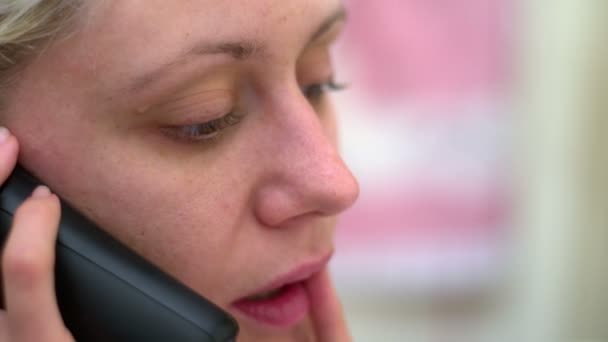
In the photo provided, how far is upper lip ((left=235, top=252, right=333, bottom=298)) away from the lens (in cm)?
75

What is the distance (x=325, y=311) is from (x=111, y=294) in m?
0.27

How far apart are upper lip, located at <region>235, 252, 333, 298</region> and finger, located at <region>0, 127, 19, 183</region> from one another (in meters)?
0.23

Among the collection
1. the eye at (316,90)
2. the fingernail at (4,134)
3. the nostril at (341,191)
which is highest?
the eye at (316,90)

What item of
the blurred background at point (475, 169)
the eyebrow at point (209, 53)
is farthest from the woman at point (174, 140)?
the blurred background at point (475, 169)

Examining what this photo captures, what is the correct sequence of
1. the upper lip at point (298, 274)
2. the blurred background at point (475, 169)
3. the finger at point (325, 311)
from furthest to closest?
the blurred background at point (475, 169) < the finger at point (325, 311) < the upper lip at point (298, 274)

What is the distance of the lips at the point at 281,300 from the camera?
2.50ft

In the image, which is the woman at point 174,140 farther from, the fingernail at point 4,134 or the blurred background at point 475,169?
the blurred background at point 475,169

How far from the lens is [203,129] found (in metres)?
0.71

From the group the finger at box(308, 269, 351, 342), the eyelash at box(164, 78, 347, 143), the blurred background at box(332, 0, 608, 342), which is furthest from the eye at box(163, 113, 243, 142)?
the blurred background at box(332, 0, 608, 342)

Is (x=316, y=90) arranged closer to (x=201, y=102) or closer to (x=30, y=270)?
(x=201, y=102)

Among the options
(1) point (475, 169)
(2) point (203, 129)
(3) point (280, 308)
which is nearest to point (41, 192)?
(2) point (203, 129)

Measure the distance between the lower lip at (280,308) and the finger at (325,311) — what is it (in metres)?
0.03

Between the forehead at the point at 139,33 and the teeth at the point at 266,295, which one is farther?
the teeth at the point at 266,295

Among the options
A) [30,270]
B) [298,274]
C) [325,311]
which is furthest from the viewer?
[325,311]
